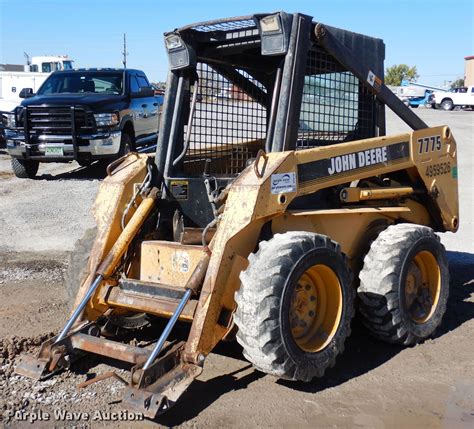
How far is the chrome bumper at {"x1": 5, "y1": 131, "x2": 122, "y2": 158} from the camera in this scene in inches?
499

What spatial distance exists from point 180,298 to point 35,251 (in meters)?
4.53

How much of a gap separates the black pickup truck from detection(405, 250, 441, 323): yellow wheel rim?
28.1 ft

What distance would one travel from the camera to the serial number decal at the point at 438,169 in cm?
579

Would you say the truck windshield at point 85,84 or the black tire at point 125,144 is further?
the truck windshield at point 85,84

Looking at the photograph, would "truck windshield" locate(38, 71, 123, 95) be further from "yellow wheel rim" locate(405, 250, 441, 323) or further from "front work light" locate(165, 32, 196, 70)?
"yellow wheel rim" locate(405, 250, 441, 323)

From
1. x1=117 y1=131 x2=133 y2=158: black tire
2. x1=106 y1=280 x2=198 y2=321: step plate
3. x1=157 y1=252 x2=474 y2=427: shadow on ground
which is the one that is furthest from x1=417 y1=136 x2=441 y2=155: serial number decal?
x1=117 y1=131 x2=133 y2=158: black tire

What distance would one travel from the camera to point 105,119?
41.6 feet

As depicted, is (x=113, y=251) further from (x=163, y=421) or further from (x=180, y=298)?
(x=163, y=421)

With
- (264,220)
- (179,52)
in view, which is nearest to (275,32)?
(179,52)

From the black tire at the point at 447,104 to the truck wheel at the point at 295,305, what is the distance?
42553 mm

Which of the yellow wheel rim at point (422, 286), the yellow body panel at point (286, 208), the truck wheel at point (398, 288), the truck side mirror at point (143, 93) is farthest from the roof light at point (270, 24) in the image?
the truck side mirror at point (143, 93)

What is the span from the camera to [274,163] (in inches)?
169

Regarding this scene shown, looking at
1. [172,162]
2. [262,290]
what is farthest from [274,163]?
[172,162]

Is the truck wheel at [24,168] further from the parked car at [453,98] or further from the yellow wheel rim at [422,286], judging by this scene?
the parked car at [453,98]
